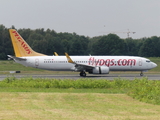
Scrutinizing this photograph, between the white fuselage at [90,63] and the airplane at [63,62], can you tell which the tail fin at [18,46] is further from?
the white fuselage at [90,63]

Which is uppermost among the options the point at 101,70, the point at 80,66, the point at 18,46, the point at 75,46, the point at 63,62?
the point at 75,46

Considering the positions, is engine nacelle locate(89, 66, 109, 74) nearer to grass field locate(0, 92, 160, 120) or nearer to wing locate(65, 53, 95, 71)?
wing locate(65, 53, 95, 71)

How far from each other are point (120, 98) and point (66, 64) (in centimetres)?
2341

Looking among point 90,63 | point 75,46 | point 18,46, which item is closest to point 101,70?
point 90,63

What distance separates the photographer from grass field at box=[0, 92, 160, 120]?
13.3 m

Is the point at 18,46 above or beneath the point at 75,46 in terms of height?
beneath

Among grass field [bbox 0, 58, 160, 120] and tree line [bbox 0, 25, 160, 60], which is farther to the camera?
tree line [bbox 0, 25, 160, 60]

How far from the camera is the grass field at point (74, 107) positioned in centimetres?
1333

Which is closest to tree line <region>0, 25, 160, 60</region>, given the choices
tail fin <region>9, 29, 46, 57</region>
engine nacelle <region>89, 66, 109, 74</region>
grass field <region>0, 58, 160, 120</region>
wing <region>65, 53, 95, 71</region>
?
tail fin <region>9, 29, 46, 57</region>

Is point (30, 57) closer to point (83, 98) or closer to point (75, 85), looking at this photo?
point (75, 85)

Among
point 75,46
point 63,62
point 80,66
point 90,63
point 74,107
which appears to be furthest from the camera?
point 75,46

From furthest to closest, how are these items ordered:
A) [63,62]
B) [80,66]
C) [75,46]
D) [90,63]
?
1. [75,46]
2. [90,63]
3. [63,62]
4. [80,66]

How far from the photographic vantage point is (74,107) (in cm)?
1574

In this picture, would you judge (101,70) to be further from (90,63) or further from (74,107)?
(74,107)
